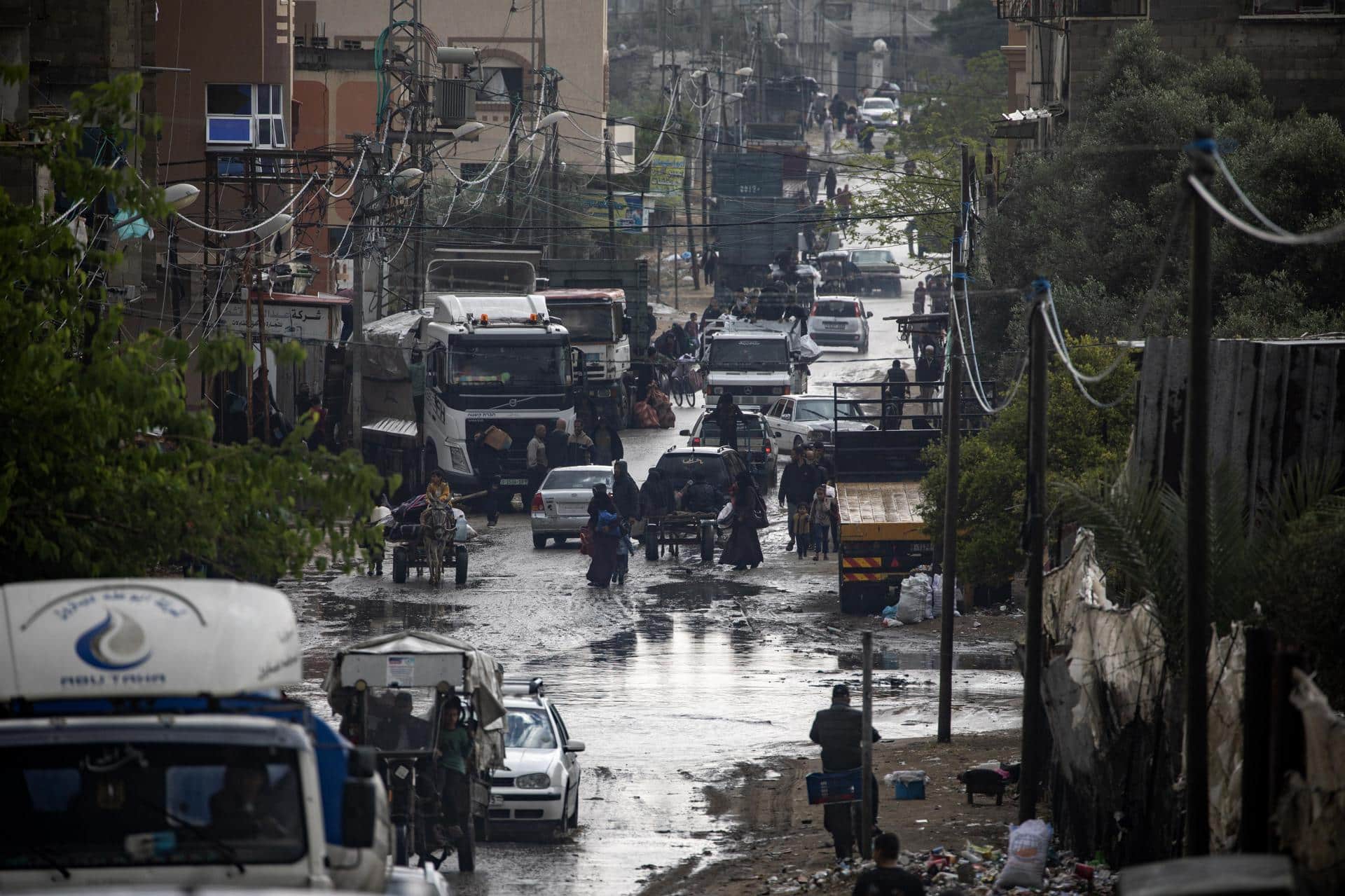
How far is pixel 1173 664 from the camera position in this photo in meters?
11.5

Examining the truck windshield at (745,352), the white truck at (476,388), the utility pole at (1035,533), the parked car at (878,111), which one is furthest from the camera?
the parked car at (878,111)

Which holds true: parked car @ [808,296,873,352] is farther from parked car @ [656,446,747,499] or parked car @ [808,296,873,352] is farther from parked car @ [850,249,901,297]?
parked car @ [656,446,747,499]

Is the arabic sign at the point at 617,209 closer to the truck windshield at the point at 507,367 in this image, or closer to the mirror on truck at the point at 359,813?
the truck windshield at the point at 507,367

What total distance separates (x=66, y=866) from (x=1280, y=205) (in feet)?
70.7

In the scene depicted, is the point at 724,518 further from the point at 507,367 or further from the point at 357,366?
the point at 357,366

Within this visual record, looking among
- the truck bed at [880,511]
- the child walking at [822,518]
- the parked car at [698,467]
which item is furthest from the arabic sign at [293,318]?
the truck bed at [880,511]

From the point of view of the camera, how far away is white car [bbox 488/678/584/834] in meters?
15.3

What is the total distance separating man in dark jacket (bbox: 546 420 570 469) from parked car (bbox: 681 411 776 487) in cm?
322

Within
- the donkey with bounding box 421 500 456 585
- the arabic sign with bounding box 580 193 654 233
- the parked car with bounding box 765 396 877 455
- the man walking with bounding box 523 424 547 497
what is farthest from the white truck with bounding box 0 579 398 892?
the arabic sign with bounding box 580 193 654 233

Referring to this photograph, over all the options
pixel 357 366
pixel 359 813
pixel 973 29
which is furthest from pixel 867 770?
pixel 973 29

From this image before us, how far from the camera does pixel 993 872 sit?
43.8ft

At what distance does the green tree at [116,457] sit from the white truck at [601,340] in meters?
→ 30.6

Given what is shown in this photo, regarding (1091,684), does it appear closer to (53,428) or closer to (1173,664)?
(1173,664)

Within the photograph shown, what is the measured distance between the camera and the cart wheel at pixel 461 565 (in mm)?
27672
